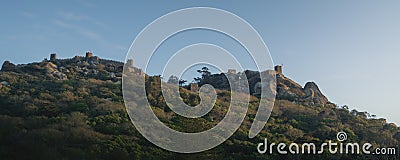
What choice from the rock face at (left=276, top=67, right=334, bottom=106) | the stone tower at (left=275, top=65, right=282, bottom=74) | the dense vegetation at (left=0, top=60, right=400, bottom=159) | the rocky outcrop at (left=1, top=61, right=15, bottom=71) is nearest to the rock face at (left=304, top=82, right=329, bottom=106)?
the rock face at (left=276, top=67, right=334, bottom=106)

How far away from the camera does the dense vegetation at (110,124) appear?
55.7 ft

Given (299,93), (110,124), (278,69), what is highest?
(278,69)

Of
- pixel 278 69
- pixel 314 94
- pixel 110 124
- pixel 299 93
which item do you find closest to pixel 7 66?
pixel 110 124

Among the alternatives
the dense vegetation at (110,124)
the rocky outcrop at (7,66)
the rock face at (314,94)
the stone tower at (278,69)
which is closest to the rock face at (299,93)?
the rock face at (314,94)

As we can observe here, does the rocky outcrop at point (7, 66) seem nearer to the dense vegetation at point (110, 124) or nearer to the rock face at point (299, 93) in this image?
the dense vegetation at point (110, 124)

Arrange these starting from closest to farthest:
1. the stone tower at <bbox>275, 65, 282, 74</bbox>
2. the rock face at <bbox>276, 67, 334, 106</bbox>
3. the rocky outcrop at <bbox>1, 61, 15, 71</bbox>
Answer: the rocky outcrop at <bbox>1, 61, 15, 71</bbox> → the rock face at <bbox>276, 67, 334, 106</bbox> → the stone tower at <bbox>275, 65, 282, 74</bbox>

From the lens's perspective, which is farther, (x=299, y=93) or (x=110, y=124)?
(x=299, y=93)

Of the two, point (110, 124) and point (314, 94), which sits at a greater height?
point (314, 94)

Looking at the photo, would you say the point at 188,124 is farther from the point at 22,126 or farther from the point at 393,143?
the point at 393,143

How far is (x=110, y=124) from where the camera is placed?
20.2m

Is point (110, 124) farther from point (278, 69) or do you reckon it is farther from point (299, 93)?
point (278, 69)

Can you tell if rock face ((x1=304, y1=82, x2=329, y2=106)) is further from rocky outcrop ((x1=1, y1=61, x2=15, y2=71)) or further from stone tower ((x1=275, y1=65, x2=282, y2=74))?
rocky outcrop ((x1=1, y1=61, x2=15, y2=71))

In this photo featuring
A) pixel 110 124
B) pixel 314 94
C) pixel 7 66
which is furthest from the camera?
pixel 314 94

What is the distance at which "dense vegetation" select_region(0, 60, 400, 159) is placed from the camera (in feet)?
55.7
